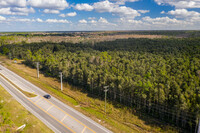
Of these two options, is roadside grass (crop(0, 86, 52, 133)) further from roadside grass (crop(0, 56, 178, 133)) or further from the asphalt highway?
roadside grass (crop(0, 56, 178, 133))

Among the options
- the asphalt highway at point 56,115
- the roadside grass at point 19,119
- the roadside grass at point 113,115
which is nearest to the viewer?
the roadside grass at point 19,119

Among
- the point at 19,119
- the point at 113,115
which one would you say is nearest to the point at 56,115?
the point at 19,119

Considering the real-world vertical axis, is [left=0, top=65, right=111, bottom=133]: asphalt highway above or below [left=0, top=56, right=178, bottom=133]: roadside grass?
above

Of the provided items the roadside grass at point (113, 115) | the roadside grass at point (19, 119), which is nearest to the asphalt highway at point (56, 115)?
the roadside grass at point (19, 119)

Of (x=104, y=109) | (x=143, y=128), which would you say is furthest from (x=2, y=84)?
(x=143, y=128)

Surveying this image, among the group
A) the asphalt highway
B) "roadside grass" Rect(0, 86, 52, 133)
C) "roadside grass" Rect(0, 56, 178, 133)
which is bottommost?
"roadside grass" Rect(0, 56, 178, 133)

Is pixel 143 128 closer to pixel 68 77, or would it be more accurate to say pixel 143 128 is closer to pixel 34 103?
pixel 34 103

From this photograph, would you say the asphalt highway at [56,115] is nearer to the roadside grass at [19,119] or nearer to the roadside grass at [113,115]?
the roadside grass at [19,119]

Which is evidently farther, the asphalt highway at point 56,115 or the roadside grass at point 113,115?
the roadside grass at point 113,115

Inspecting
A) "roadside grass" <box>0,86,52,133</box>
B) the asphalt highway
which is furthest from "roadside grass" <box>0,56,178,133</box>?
"roadside grass" <box>0,86,52,133</box>
